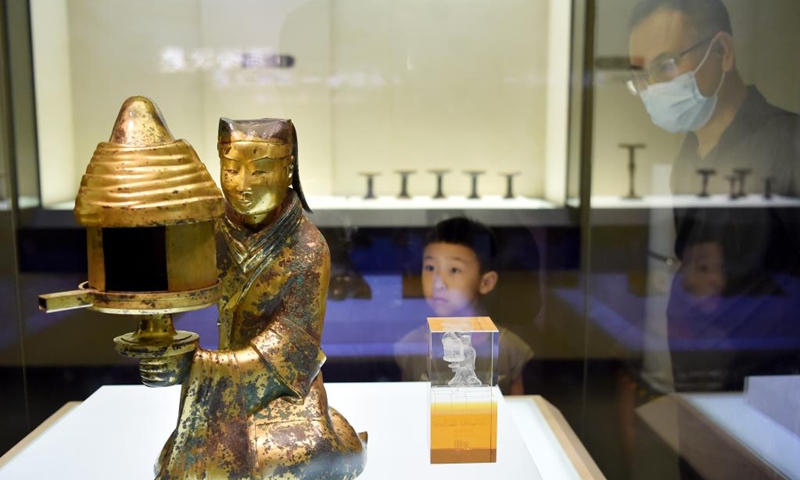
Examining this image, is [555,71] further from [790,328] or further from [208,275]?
[208,275]

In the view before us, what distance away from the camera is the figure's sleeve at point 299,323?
1.68 metres

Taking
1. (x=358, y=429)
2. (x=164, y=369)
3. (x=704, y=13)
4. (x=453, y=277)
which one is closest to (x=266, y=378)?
(x=164, y=369)

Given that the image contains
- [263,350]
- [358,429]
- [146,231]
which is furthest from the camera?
[358,429]

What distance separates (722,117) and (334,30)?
4.93 feet

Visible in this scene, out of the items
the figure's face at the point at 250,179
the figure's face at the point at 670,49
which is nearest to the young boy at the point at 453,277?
the figure's face at the point at 670,49

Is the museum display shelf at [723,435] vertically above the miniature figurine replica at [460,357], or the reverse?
the miniature figurine replica at [460,357]

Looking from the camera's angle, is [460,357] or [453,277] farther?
[453,277]

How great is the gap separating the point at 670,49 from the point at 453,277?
123cm

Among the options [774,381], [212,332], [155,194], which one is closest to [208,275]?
[155,194]

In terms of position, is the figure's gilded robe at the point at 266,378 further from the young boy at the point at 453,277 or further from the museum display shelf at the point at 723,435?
the museum display shelf at the point at 723,435

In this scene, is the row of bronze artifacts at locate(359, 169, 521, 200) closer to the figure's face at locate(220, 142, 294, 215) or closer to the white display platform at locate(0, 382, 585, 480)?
the white display platform at locate(0, 382, 585, 480)

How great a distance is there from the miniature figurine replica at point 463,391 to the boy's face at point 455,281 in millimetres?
650

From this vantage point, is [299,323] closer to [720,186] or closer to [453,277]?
[453,277]

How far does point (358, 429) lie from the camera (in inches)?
89.9
